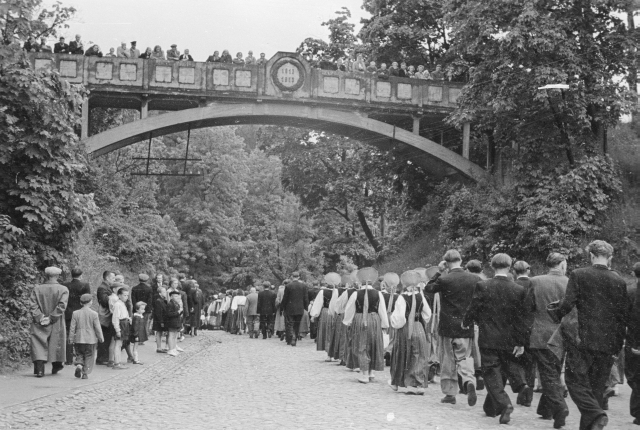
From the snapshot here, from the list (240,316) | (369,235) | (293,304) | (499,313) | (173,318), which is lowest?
(240,316)

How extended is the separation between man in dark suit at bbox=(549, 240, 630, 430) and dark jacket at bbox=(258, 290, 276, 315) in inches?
720

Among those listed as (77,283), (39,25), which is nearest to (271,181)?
(39,25)

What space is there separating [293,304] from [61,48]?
47.6ft

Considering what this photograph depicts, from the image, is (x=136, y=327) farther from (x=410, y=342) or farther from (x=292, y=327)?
(x=292, y=327)

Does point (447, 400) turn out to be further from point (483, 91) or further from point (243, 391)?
point (483, 91)

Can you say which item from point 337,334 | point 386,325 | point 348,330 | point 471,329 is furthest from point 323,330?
point 471,329

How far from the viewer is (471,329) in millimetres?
11266

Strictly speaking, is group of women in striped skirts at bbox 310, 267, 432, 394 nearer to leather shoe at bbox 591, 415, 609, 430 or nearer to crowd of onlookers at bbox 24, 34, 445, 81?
leather shoe at bbox 591, 415, 609, 430

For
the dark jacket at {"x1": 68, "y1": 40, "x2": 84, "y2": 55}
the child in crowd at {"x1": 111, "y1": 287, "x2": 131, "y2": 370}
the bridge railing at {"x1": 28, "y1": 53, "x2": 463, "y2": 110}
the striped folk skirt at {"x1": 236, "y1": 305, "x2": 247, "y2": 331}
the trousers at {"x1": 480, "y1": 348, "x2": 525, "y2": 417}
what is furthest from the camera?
the striped folk skirt at {"x1": 236, "y1": 305, "x2": 247, "y2": 331}

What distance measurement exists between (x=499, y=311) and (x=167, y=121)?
23.8 metres

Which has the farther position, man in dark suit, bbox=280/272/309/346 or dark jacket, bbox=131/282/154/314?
man in dark suit, bbox=280/272/309/346

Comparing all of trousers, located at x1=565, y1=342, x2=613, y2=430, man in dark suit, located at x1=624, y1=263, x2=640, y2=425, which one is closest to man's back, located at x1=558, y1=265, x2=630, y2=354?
trousers, located at x1=565, y1=342, x2=613, y2=430

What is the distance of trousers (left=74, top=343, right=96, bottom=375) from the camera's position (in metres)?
13.8

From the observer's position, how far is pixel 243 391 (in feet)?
40.8
